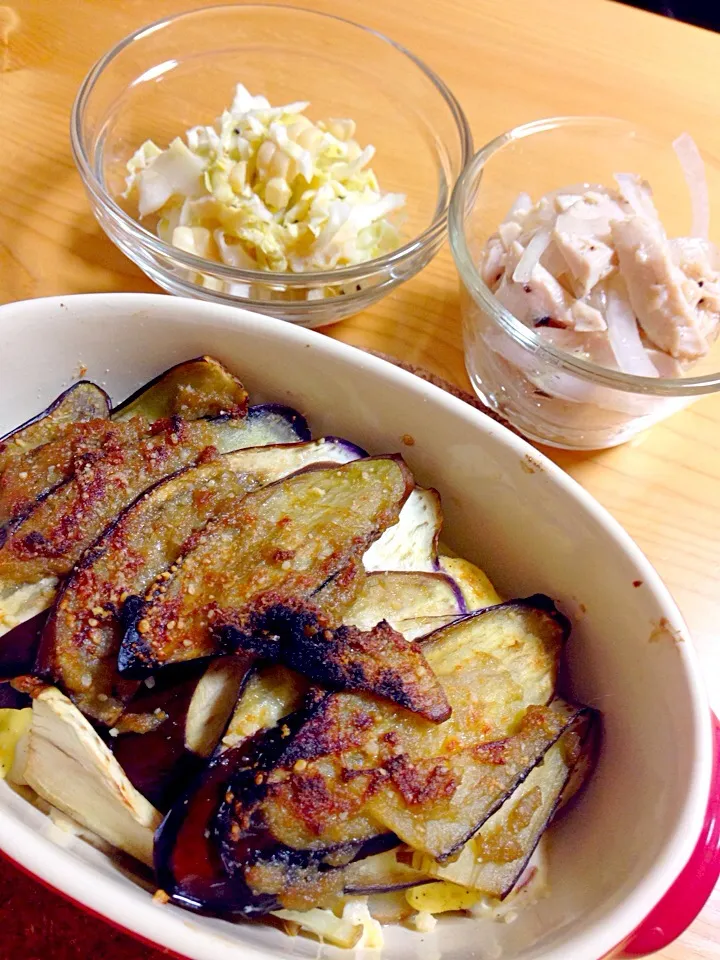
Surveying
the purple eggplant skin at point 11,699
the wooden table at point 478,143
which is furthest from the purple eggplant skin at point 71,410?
the wooden table at point 478,143

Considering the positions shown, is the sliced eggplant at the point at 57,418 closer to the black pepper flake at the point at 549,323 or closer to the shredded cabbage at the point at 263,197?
the shredded cabbage at the point at 263,197

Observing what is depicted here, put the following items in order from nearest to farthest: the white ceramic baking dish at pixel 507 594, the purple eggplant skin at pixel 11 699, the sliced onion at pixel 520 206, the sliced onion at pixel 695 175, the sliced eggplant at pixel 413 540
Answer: the white ceramic baking dish at pixel 507 594 < the purple eggplant skin at pixel 11 699 < the sliced eggplant at pixel 413 540 < the sliced onion at pixel 520 206 < the sliced onion at pixel 695 175

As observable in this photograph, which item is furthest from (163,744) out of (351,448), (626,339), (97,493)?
(626,339)

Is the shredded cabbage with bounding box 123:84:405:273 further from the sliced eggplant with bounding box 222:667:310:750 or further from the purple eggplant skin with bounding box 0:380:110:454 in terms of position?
the sliced eggplant with bounding box 222:667:310:750

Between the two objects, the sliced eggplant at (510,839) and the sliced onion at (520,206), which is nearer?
the sliced eggplant at (510,839)

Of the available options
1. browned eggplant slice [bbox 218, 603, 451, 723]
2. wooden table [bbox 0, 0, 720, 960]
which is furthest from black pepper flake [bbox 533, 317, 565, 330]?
browned eggplant slice [bbox 218, 603, 451, 723]

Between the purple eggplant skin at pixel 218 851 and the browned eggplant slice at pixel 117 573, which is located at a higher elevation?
the browned eggplant slice at pixel 117 573
